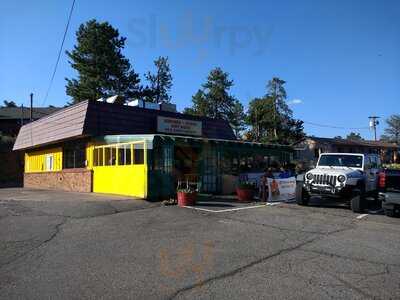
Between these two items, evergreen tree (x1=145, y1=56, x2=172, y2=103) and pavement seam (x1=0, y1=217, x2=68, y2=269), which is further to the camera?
evergreen tree (x1=145, y1=56, x2=172, y2=103)

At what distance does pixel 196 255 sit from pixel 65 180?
59.4 ft

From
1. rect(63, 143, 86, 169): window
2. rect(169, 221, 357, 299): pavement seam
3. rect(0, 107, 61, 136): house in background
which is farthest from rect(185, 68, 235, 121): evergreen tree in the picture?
rect(169, 221, 357, 299): pavement seam

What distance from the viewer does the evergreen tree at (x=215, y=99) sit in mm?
61344

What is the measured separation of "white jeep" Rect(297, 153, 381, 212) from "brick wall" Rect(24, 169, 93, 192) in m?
11.2

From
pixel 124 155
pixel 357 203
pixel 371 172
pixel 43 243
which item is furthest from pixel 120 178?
pixel 371 172

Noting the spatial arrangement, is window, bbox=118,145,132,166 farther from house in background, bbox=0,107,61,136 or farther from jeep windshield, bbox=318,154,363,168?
house in background, bbox=0,107,61,136

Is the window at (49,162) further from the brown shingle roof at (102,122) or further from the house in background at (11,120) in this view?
the house in background at (11,120)

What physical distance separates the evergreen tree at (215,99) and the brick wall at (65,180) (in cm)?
3380

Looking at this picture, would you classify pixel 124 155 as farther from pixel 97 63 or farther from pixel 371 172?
pixel 97 63

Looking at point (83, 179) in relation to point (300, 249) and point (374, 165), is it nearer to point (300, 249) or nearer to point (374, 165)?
point (374, 165)

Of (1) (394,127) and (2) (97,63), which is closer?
(2) (97,63)

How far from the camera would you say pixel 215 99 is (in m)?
62.2

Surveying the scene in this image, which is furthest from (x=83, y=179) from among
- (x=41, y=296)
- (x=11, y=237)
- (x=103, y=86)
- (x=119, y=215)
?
(x=103, y=86)

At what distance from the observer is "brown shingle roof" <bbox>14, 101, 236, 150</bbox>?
66.6ft
